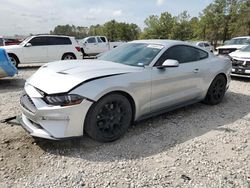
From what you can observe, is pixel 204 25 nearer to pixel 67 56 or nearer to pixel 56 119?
pixel 67 56

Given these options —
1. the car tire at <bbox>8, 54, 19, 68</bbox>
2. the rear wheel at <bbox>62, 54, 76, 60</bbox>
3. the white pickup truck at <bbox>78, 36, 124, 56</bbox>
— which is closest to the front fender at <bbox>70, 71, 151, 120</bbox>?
the car tire at <bbox>8, 54, 19, 68</bbox>

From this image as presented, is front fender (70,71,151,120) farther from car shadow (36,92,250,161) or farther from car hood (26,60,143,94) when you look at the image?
car shadow (36,92,250,161)

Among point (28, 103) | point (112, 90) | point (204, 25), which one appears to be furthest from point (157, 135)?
point (204, 25)

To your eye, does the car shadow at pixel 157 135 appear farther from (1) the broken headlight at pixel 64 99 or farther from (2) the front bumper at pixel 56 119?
(1) the broken headlight at pixel 64 99

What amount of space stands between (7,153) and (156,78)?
2.47 m

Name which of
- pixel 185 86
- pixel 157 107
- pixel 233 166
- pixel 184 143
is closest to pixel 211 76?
pixel 185 86

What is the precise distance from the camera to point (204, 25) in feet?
146

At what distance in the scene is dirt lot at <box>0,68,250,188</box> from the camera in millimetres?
3000

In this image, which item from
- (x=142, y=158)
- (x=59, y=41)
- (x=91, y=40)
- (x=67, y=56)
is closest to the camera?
(x=142, y=158)

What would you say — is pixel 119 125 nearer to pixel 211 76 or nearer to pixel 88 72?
pixel 88 72

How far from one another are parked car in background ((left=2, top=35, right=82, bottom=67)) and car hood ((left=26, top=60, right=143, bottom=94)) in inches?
360

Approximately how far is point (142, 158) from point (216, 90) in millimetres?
3202

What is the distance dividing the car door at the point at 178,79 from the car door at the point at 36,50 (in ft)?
31.4

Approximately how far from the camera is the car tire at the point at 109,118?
11.8 ft
